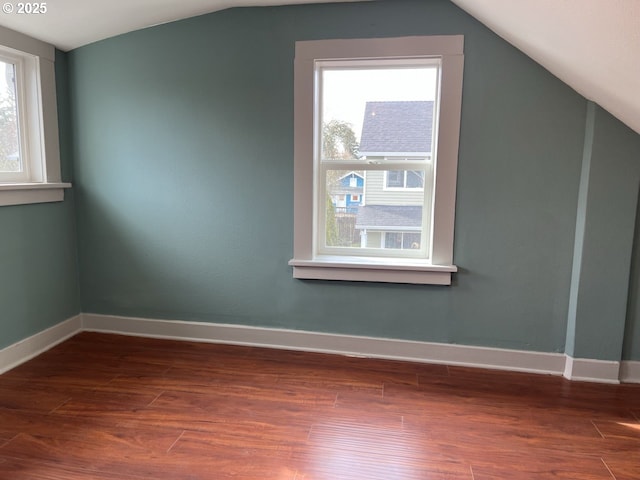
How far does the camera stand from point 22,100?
2.81 m

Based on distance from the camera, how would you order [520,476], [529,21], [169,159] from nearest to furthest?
[520,476], [529,21], [169,159]

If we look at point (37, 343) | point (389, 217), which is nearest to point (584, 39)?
point (389, 217)

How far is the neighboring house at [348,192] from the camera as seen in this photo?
9.37 feet

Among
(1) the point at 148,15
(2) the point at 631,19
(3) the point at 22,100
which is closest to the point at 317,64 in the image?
(1) the point at 148,15

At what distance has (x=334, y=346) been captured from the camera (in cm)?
292

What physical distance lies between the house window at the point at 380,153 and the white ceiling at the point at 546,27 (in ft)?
1.27

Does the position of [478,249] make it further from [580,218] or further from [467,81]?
[467,81]

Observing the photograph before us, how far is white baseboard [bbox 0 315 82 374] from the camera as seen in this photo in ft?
8.68

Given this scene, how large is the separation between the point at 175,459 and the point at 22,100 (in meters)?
2.43

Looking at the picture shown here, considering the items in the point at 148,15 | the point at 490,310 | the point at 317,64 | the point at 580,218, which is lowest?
the point at 490,310

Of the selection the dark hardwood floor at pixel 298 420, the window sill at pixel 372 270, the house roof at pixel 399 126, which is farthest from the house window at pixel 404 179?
the dark hardwood floor at pixel 298 420

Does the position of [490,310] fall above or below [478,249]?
below

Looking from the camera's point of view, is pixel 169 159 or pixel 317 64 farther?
Result: pixel 169 159

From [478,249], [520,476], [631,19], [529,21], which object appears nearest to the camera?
[631,19]
